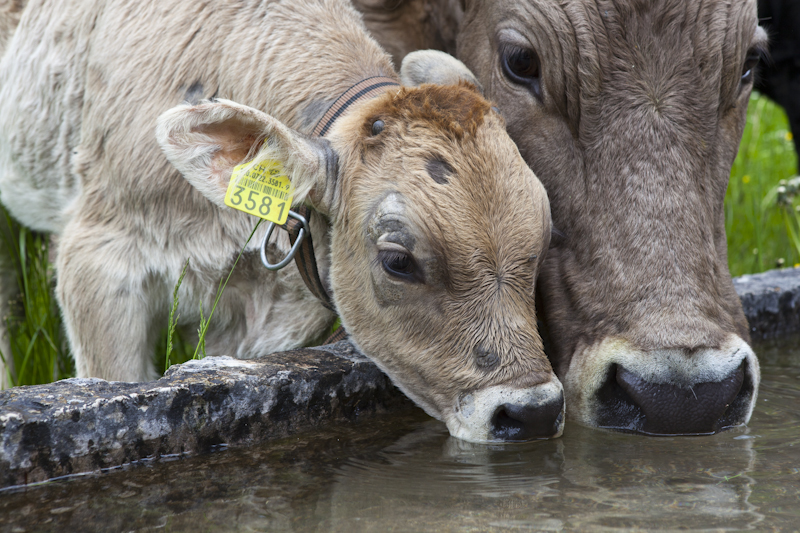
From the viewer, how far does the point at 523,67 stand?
3.99m

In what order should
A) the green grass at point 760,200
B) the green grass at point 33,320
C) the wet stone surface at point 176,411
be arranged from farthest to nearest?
the green grass at point 760,200 < the green grass at point 33,320 < the wet stone surface at point 176,411

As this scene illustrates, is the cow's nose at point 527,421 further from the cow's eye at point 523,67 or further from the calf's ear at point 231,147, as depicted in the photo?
the cow's eye at point 523,67

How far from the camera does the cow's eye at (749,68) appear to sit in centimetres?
395

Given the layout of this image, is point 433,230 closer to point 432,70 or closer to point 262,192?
point 262,192

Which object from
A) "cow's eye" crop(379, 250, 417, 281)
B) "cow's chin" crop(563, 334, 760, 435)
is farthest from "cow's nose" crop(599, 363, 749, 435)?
"cow's eye" crop(379, 250, 417, 281)

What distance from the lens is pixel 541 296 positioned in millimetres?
3721

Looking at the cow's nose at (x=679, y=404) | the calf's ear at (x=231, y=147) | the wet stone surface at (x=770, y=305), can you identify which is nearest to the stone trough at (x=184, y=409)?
the calf's ear at (x=231, y=147)

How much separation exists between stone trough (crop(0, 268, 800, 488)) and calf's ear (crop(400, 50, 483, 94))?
4.15ft

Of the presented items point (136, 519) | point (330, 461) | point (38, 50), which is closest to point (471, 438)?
point (330, 461)

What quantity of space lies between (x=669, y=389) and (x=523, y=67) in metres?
1.67

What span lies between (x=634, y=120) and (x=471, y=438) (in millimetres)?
1421

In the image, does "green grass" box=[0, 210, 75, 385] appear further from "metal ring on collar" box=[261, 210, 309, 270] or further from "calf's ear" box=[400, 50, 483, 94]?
"calf's ear" box=[400, 50, 483, 94]

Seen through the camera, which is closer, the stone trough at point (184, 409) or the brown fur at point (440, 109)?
the stone trough at point (184, 409)

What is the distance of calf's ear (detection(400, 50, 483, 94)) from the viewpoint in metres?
3.84
